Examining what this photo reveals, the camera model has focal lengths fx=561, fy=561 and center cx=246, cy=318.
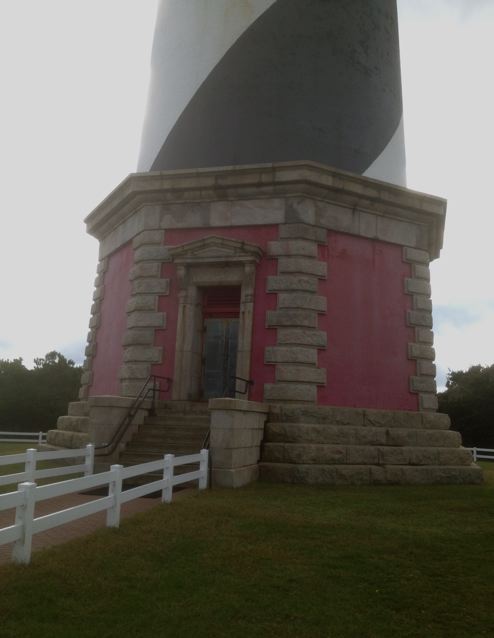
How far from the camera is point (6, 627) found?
3.86 metres

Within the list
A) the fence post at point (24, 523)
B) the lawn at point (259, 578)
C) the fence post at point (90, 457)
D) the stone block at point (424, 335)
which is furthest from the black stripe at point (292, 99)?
the fence post at point (24, 523)

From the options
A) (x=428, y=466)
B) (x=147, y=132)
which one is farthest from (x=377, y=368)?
(x=147, y=132)

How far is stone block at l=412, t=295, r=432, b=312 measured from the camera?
44.3 ft

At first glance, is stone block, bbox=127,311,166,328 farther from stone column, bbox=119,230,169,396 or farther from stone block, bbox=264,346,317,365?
stone block, bbox=264,346,317,365

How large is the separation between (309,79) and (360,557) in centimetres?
1212

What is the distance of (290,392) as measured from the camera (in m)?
11.8

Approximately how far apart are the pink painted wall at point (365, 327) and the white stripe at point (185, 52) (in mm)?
5739

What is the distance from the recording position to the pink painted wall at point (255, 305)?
1220 centimetres

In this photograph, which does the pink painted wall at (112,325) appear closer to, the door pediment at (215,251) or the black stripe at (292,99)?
the door pediment at (215,251)

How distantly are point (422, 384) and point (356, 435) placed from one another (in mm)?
2523

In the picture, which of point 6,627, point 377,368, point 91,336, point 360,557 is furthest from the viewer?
point 91,336

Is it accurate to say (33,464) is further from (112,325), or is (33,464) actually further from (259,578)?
(112,325)

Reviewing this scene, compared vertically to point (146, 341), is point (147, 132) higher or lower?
higher

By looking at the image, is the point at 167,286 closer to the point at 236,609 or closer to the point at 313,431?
the point at 313,431
